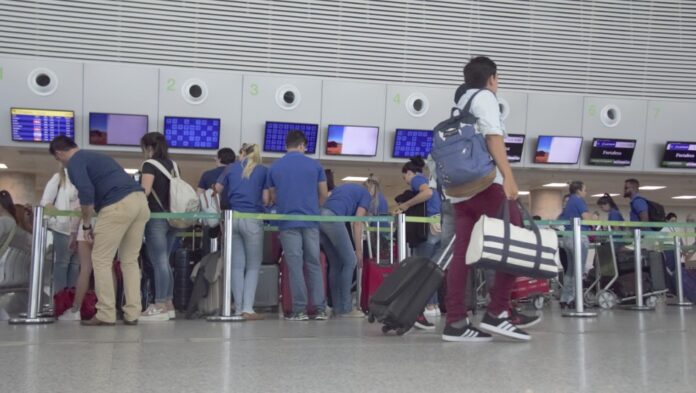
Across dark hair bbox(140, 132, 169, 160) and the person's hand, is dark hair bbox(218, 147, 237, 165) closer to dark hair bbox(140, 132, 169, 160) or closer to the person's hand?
dark hair bbox(140, 132, 169, 160)

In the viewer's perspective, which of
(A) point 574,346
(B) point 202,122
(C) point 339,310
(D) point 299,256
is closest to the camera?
(A) point 574,346

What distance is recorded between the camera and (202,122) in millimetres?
13844

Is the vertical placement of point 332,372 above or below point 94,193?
below

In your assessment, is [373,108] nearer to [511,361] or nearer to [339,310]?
[339,310]

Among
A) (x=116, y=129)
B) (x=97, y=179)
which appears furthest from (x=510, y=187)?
(x=116, y=129)

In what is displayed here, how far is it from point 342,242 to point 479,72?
10.8 ft

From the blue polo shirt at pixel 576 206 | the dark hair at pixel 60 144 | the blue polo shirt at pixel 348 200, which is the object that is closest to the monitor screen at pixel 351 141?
the blue polo shirt at pixel 576 206

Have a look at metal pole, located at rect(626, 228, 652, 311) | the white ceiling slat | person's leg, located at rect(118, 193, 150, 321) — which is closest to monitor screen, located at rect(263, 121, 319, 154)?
the white ceiling slat

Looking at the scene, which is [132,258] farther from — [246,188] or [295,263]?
[295,263]

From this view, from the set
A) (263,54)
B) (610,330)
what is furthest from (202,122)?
(610,330)

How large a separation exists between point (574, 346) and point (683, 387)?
1.57 m

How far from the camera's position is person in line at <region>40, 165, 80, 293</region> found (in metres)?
8.04

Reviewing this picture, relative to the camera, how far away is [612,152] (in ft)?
51.6

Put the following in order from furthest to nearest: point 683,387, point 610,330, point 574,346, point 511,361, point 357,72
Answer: point 357,72
point 610,330
point 574,346
point 511,361
point 683,387
